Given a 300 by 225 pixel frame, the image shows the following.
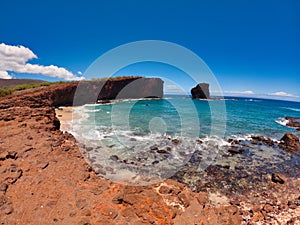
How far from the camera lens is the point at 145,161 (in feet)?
40.5

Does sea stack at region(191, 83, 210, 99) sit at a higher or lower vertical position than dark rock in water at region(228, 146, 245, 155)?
higher

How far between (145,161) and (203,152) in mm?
5226

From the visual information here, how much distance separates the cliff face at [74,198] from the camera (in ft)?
16.6

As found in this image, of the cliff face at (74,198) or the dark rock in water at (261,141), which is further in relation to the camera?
the dark rock in water at (261,141)

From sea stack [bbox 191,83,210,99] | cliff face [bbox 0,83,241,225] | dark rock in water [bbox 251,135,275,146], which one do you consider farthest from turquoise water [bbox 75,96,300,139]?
sea stack [bbox 191,83,210,99]

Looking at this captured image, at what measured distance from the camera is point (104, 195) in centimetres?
594

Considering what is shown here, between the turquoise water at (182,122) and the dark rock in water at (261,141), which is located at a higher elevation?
the turquoise water at (182,122)

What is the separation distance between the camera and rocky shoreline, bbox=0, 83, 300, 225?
5.14m

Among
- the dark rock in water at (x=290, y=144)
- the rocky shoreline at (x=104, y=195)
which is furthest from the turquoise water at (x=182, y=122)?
the rocky shoreline at (x=104, y=195)

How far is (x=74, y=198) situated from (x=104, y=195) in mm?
951

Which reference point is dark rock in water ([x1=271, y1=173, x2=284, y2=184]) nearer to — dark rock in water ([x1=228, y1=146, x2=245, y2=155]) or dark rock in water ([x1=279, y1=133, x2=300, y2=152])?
dark rock in water ([x1=228, y1=146, x2=245, y2=155])

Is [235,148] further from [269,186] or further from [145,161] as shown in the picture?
[145,161]

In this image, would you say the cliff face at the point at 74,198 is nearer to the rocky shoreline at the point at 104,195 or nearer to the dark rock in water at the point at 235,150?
the rocky shoreline at the point at 104,195

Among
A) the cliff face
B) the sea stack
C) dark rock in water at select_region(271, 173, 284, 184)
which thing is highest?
the sea stack
